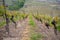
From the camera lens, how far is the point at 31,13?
4434mm

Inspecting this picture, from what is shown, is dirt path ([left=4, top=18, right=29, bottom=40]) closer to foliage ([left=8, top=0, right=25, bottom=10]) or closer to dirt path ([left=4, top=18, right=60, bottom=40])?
dirt path ([left=4, top=18, right=60, bottom=40])

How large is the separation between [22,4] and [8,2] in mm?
345

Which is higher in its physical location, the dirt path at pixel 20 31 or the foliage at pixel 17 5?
the foliage at pixel 17 5

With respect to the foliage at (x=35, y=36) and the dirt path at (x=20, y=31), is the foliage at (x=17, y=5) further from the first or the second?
the foliage at (x=35, y=36)

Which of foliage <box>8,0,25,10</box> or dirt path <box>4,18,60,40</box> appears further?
foliage <box>8,0,25,10</box>

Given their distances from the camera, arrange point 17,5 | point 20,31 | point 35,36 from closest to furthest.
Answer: point 35,36 → point 20,31 → point 17,5

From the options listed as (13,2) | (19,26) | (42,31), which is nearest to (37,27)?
(42,31)

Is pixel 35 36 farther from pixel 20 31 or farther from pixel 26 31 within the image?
pixel 20 31

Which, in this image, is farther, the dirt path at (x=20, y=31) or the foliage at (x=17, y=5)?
the foliage at (x=17, y=5)

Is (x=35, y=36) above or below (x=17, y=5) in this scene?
below

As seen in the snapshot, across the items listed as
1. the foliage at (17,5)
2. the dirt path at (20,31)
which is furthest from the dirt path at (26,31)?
the foliage at (17,5)

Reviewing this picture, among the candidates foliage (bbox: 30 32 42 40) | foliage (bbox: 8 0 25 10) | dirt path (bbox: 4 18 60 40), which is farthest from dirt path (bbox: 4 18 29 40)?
foliage (bbox: 8 0 25 10)

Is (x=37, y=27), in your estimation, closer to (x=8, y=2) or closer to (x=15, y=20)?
(x=15, y=20)

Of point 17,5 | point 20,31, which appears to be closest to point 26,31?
point 20,31
